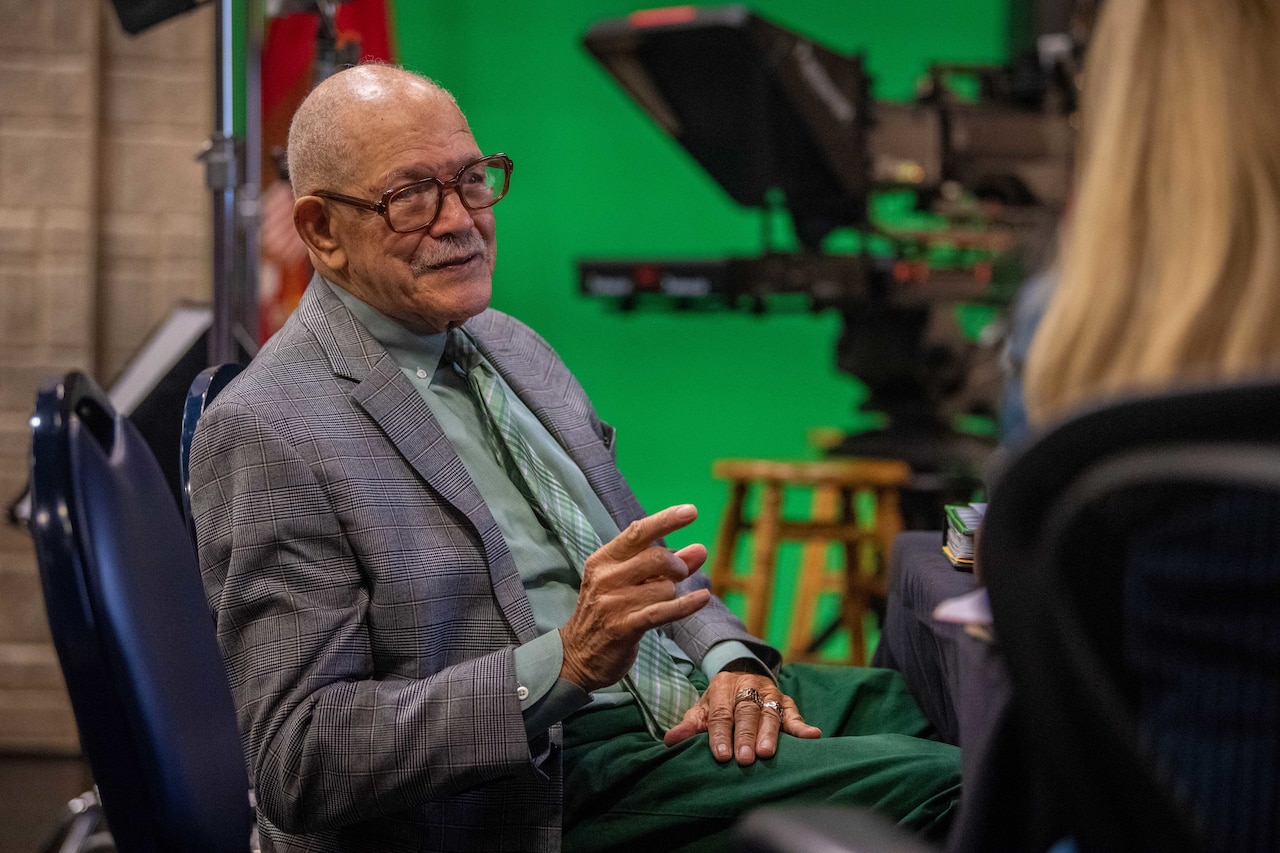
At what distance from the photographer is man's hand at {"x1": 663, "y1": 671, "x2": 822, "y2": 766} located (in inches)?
45.3

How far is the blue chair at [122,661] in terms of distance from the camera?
82cm

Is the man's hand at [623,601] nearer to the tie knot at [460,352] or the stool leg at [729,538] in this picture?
the tie knot at [460,352]

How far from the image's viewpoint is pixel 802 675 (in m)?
1.46

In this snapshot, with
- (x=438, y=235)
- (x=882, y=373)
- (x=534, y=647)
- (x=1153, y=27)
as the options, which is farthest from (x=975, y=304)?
(x=1153, y=27)

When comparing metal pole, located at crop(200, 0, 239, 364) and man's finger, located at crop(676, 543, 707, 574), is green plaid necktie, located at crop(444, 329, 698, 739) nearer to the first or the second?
man's finger, located at crop(676, 543, 707, 574)

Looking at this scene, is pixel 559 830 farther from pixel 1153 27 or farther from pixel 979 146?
pixel 979 146

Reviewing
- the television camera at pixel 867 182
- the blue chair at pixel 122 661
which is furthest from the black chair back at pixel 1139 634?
the television camera at pixel 867 182

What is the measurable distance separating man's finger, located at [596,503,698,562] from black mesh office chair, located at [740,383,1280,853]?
1.64 ft

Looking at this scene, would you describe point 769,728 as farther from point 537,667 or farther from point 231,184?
point 231,184

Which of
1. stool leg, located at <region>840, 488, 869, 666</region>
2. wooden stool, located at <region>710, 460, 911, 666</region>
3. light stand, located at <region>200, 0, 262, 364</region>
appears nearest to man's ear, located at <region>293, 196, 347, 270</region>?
light stand, located at <region>200, 0, 262, 364</region>

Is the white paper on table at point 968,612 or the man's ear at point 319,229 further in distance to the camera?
the man's ear at point 319,229

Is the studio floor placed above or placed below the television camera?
below

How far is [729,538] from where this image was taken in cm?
324

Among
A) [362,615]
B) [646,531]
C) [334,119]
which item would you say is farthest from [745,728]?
[334,119]
